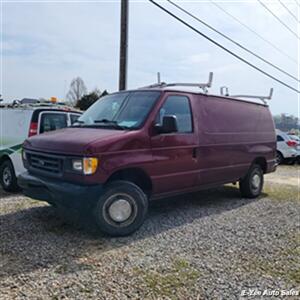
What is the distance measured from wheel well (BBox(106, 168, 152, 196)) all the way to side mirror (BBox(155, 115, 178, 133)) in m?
0.69

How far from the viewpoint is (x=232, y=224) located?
5457mm

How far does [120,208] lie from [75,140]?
1112 mm

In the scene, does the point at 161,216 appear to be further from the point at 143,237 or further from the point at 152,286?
the point at 152,286

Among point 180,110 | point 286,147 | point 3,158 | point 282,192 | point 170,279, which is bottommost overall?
point 170,279

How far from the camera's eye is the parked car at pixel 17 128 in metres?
7.00

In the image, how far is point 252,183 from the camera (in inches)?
295

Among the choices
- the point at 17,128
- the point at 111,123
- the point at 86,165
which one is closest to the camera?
the point at 86,165

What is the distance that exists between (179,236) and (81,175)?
5.28 feet

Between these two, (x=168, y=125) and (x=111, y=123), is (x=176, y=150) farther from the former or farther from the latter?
(x=111, y=123)

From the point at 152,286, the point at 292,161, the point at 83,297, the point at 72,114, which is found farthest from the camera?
the point at 292,161

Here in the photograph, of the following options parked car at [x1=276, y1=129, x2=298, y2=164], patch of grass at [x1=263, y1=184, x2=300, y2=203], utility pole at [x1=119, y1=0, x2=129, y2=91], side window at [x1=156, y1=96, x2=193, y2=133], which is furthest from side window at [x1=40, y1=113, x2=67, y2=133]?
parked car at [x1=276, y1=129, x2=298, y2=164]

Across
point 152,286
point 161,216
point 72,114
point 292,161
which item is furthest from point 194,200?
point 292,161

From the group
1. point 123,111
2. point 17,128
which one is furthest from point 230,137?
point 17,128

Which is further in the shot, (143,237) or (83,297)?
(143,237)
